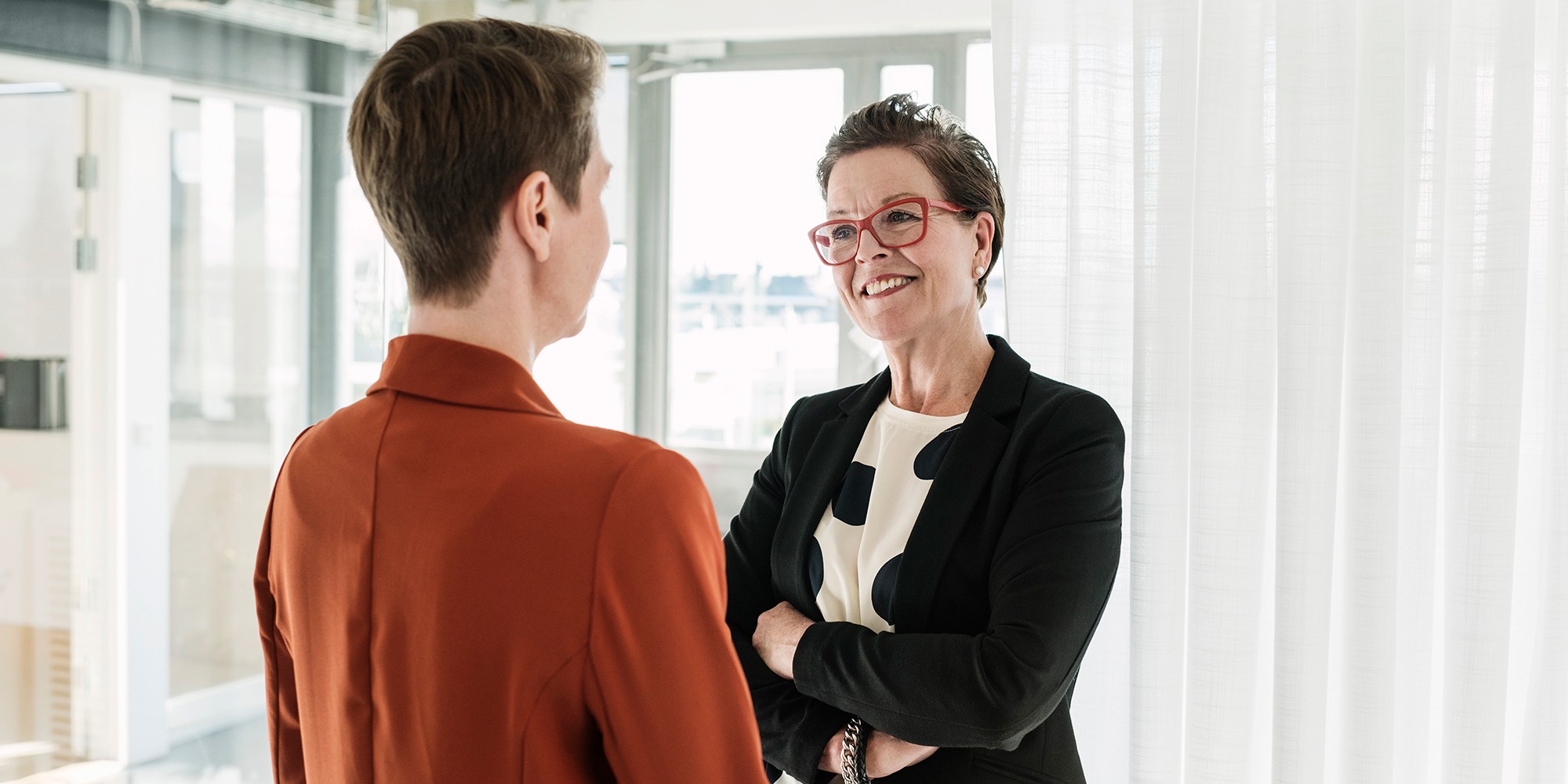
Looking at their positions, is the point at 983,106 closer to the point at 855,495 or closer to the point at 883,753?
the point at 855,495

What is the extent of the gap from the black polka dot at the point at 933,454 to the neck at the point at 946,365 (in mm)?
49

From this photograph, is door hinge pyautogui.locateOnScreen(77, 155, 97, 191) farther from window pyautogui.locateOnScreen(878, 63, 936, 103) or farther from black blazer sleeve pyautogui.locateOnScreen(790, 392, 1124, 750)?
black blazer sleeve pyautogui.locateOnScreen(790, 392, 1124, 750)

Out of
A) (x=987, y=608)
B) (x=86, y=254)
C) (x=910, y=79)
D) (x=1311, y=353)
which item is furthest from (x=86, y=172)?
(x=1311, y=353)

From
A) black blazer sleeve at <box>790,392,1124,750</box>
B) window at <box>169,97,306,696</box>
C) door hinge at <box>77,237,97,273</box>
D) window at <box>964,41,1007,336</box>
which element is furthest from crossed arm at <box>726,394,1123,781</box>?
door hinge at <box>77,237,97,273</box>

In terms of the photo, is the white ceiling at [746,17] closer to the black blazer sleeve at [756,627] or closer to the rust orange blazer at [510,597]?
the black blazer sleeve at [756,627]

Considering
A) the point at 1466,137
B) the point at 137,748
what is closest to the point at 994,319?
the point at 1466,137

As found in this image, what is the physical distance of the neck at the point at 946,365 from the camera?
A: 1.58 meters

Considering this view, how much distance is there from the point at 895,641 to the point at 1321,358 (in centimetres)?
87

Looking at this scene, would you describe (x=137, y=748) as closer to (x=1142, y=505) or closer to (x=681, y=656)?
(x=1142, y=505)

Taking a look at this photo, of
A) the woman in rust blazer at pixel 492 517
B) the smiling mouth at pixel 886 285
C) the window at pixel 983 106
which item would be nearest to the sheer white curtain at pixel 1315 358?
the smiling mouth at pixel 886 285

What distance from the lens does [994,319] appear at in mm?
2775

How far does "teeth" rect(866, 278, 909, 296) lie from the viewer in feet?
5.12

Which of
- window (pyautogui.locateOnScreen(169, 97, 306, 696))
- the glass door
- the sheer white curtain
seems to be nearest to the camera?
the sheer white curtain

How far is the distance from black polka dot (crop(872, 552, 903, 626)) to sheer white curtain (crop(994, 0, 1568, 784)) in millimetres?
554
